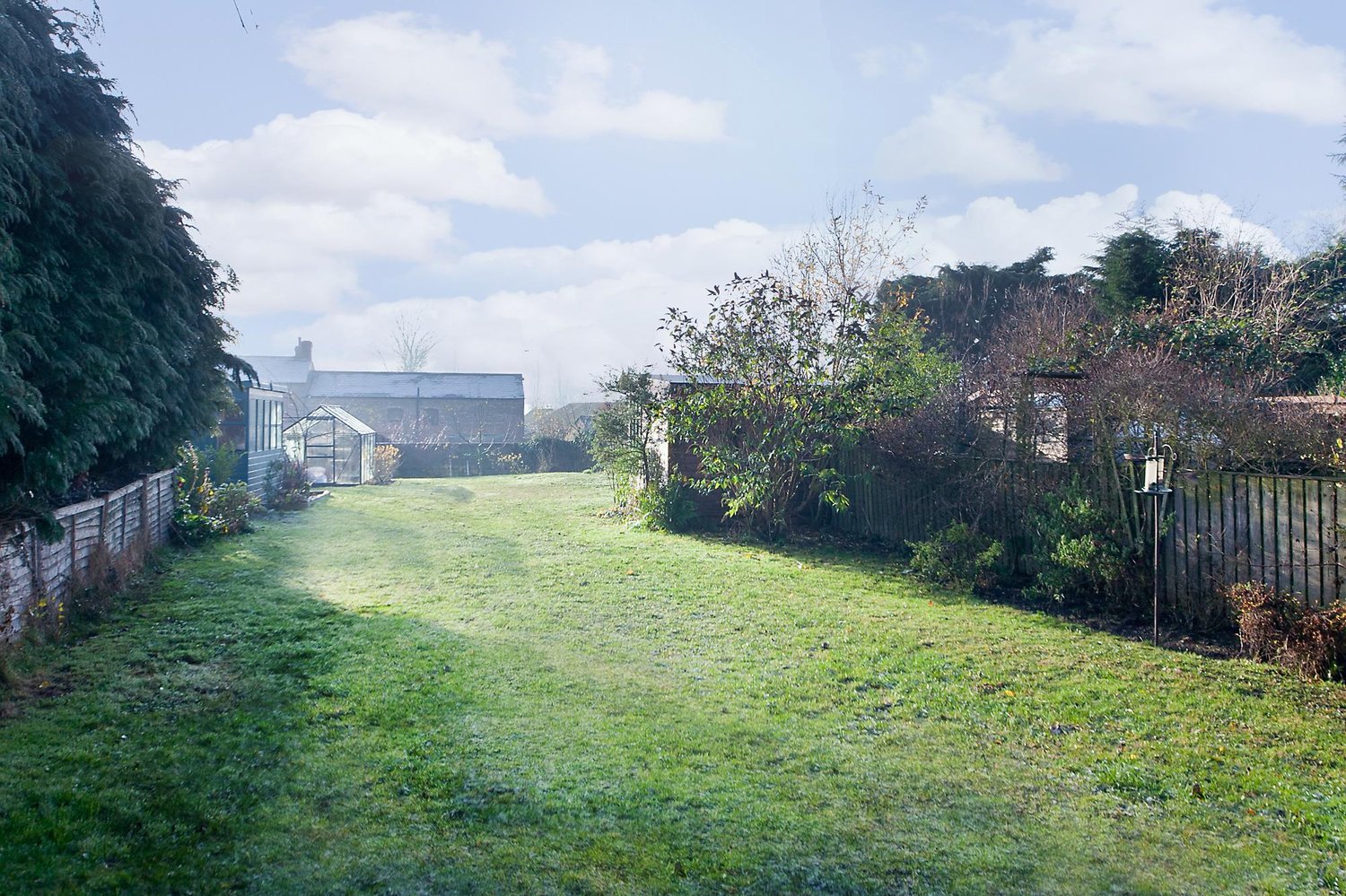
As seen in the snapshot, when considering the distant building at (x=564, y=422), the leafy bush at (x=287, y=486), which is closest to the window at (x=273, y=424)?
the leafy bush at (x=287, y=486)

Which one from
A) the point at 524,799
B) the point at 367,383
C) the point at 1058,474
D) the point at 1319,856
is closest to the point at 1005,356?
the point at 1058,474

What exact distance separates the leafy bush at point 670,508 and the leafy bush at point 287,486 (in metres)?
8.98

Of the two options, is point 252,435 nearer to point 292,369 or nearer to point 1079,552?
point 1079,552

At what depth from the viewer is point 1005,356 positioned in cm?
1395

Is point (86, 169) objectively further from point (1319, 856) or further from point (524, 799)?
point (1319, 856)

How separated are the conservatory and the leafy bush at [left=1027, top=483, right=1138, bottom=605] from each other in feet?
81.6

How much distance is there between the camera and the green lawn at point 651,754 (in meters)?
3.76

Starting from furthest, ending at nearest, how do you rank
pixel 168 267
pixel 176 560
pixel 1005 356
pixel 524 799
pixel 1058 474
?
pixel 1005 356
pixel 176 560
pixel 1058 474
pixel 168 267
pixel 524 799

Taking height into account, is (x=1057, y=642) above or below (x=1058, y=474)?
below

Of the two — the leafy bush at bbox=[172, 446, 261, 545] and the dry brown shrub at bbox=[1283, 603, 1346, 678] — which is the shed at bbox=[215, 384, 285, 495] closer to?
the leafy bush at bbox=[172, 446, 261, 545]

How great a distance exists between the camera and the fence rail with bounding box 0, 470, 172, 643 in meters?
6.40

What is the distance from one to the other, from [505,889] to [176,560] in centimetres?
989

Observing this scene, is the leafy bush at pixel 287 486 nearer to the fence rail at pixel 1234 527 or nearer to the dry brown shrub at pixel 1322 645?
the fence rail at pixel 1234 527

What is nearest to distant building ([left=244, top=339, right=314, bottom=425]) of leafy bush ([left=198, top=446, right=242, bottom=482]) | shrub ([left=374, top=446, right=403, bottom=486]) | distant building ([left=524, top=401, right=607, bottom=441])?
distant building ([left=524, top=401, right=607, bottom=441])
